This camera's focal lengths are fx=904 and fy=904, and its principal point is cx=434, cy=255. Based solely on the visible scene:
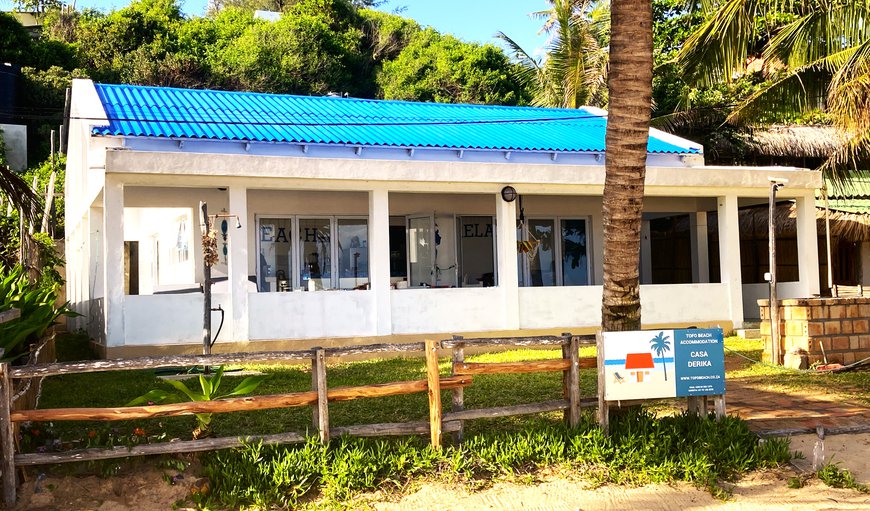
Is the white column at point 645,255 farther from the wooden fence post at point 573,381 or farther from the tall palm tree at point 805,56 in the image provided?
the wooden fence post at point 573,381

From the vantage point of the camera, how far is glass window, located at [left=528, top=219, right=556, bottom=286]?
18125 mm

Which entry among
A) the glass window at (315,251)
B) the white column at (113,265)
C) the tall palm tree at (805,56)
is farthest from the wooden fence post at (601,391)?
the glass window at (315,251)

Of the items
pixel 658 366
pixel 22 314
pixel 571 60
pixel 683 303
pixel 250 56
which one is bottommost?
pixel 658 366

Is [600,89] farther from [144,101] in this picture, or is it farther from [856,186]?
[144,101]

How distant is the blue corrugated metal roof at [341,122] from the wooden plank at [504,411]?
7737 mm

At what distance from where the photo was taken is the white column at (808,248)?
54.3 ft

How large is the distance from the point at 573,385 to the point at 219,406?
3.20m

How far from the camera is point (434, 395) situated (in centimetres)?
789

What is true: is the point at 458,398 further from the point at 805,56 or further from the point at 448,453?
the point at 805,56

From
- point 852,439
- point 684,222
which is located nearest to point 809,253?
point 684,222

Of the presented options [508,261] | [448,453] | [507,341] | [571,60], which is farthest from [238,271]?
[571,60]

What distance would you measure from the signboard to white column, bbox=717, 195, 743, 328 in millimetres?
8296

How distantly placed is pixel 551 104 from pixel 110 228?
1702 cm

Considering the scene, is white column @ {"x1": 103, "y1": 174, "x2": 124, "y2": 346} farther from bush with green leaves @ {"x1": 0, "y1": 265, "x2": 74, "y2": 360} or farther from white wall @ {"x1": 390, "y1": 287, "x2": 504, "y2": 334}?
white wall @ {"x1": 390, "y1": 287, "x2": 504, "y2": 334}
